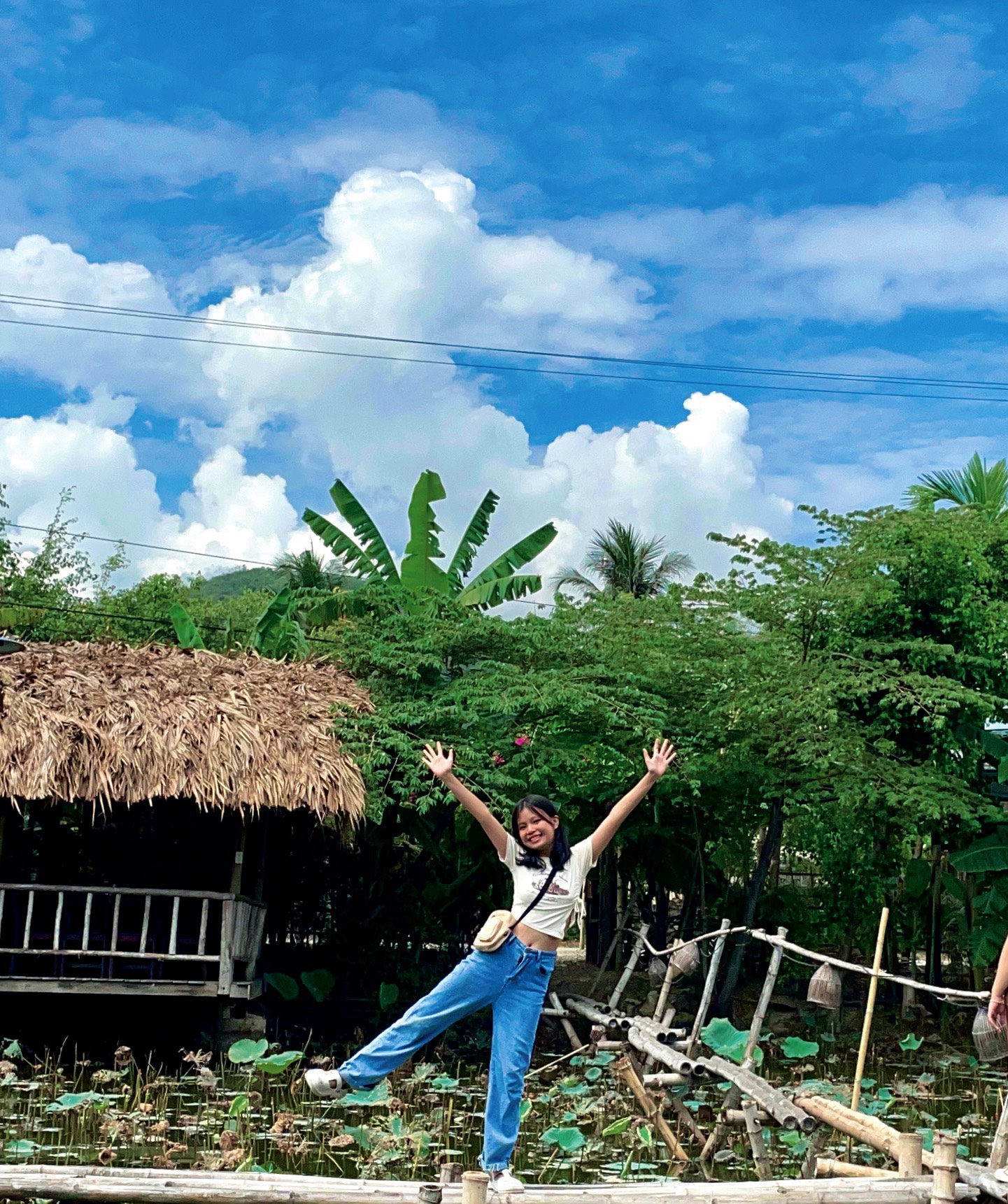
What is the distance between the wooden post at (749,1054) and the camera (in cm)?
750

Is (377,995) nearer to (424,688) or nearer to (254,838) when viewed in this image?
(254,838)

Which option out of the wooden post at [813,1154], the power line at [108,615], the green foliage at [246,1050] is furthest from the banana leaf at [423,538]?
the power line at [108,615]

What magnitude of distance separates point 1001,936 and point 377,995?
619 centimetres

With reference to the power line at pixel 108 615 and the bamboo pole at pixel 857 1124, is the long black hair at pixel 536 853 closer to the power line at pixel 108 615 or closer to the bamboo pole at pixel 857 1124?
the bamboo pole at pixel 857 1124

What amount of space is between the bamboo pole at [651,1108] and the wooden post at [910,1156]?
105 inches

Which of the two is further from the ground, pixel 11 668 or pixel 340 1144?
pixel 11 668

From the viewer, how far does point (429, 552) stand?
14812 mm

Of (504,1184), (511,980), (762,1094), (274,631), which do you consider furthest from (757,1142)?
(274,631)

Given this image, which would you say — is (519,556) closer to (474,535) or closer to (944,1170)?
(474,535)

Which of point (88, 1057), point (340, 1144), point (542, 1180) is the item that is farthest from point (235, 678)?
point (542, 1180)

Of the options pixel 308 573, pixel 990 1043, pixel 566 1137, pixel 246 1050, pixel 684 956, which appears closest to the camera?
pixel 990 1043

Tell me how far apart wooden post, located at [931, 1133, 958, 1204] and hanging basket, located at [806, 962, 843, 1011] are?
2.06m

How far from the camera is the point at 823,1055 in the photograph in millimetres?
12578

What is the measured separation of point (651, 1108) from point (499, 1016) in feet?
13.0
